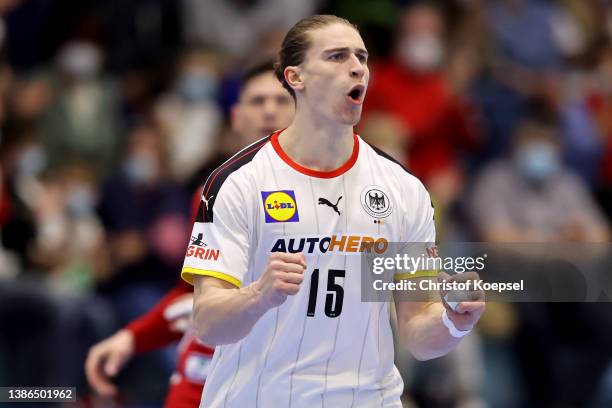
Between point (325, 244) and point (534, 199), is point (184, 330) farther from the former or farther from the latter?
point (534, 199)

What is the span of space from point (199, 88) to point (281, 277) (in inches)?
319

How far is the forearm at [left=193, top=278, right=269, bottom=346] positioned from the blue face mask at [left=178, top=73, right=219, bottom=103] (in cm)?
755

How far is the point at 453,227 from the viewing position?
1106 centimetres

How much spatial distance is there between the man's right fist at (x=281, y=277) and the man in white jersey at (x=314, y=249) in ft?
1.27

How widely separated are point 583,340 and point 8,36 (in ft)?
23.1

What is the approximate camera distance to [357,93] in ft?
16.7

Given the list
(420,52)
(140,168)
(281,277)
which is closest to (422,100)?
(420,52)

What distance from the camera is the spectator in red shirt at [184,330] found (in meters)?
6.25

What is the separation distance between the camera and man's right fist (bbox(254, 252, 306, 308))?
173 inches

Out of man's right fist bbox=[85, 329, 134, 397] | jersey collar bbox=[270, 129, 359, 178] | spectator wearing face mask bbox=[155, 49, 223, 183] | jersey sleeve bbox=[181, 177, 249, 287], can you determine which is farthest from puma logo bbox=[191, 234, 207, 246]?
spectator wearing face mask bbox=[155, 49, 223, 183]

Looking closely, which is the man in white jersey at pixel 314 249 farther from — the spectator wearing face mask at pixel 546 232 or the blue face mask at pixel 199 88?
the blue face mask at pixel 199 88

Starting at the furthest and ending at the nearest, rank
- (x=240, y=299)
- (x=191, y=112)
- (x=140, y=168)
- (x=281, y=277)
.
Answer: (x=191, y=112), (x=140, y=168), (x=240, y=299), (x=281, y=277)

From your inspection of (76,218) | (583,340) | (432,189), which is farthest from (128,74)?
(583,340)

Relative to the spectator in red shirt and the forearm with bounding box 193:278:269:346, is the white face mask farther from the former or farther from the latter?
the forearm with bounding box 193:278:269:346
